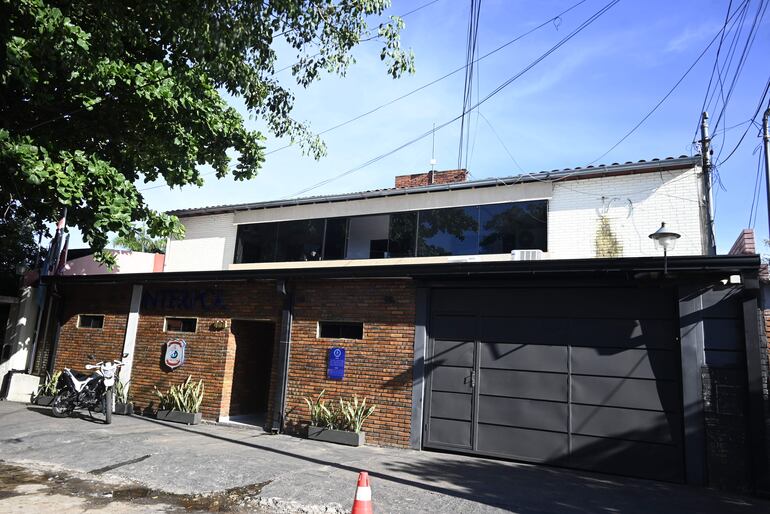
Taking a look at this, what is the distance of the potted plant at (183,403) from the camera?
11.5m

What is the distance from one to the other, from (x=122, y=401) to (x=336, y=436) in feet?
19.9

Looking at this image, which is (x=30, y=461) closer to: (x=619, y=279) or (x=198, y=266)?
(x=619, y=279)

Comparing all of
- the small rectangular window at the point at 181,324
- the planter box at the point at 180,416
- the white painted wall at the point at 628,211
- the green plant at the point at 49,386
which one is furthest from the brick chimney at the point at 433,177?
the green plant at the point at 49,386

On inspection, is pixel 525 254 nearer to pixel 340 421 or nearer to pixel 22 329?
pixel 340 421

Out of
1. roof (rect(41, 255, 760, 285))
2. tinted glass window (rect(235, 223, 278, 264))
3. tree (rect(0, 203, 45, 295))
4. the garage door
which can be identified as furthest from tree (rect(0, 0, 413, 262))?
tree (rect(0, 203, 45, 295))

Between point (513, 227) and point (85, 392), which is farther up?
point (513, 227)

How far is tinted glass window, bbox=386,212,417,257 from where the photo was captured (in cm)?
1455

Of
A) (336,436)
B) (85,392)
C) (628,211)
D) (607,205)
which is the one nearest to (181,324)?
(85,392)

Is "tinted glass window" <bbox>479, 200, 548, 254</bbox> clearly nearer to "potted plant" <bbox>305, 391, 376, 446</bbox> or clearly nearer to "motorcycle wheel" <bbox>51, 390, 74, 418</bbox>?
"potted plant" <bbox>305, 391, 376, 446</bbox>

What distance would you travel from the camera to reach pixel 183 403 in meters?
11.6

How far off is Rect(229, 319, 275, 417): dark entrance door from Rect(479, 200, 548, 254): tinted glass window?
19.1 ft

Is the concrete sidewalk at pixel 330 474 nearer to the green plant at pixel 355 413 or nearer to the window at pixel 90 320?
the green plant at pixel 355 413

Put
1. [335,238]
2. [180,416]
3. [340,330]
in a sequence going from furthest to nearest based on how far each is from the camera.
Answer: [335,238], [180,416], [340,330]

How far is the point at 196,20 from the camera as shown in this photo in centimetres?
748
